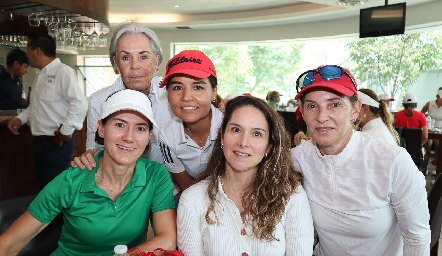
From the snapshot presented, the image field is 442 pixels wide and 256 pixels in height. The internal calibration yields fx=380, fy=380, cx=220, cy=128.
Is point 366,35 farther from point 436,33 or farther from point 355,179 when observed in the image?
point 355,179

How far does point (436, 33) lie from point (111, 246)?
8.05 metres

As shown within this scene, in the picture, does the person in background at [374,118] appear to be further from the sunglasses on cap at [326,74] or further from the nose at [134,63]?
the nose at [134,63]

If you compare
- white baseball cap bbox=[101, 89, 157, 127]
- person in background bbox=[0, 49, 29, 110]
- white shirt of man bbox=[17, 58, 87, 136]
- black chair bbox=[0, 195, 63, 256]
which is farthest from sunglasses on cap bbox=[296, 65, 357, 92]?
person in background bbox=[0, 49, 29, 110]

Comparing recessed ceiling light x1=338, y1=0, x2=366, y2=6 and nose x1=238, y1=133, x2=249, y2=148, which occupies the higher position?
recessed ceiling light x1=338, y1=0, x2=366, y2=6

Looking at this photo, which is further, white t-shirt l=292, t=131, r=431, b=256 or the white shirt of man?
the white shirt of man

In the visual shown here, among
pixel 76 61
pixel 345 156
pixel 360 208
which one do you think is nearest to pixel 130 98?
pixel 345 156

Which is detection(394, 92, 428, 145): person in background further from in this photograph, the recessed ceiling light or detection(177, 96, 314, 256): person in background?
detection(177, 96, 314, 256): person in background

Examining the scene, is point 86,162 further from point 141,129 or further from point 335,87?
point 335,87

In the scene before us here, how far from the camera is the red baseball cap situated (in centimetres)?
174

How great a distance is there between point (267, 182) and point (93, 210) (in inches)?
29.6

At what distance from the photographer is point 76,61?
1084cm

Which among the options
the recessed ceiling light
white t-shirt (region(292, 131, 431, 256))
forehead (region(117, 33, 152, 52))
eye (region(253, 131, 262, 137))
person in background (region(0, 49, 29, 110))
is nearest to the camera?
white t-shirt (region(292, 131, 431, 256))

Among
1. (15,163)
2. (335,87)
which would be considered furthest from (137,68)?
(15,163)

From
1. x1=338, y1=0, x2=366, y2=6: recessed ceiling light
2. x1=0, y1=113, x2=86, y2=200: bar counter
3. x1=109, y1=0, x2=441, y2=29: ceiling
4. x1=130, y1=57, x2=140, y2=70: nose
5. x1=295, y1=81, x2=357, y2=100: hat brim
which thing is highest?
x1=109, y1=0, x2=441, y2=29: ceiling
